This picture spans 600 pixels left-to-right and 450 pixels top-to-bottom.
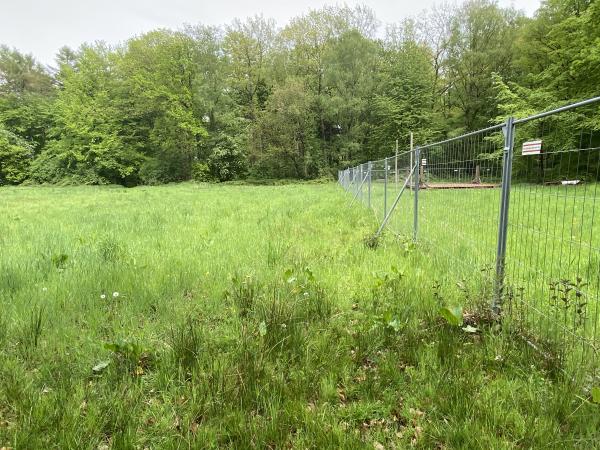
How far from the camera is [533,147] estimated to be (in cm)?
238

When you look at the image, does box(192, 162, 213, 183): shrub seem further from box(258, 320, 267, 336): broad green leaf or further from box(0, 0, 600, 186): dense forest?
box(258, 320, 267, 336): broad green leaf

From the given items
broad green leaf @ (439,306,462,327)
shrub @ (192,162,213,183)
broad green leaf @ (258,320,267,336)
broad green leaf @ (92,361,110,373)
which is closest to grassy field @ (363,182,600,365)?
broad green leaf @ (439,306,462,327)

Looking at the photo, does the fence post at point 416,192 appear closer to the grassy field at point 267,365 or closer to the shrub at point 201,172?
the grassy field at point 267,365

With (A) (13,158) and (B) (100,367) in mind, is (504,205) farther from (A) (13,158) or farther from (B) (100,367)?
(A) (13,158)

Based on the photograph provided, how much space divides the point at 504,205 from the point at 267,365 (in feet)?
7.26

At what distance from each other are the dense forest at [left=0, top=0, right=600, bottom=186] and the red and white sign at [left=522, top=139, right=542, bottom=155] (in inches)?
1203

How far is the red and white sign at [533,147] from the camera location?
7.64 feet

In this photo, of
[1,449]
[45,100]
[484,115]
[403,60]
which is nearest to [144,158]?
[45,100]

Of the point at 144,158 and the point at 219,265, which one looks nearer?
the point at 219,265

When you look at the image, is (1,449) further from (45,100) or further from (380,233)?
(45,100)

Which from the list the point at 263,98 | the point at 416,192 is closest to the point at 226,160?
the point at 263,98

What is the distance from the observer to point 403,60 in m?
34.9

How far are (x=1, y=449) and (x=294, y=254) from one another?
3.78m

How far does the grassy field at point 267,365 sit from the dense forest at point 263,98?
29.6 metres
